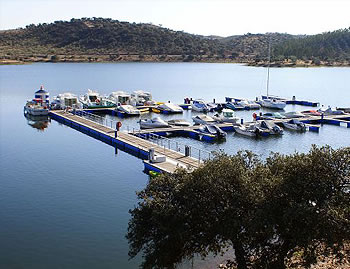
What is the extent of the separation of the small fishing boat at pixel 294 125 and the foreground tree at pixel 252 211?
34061 mm

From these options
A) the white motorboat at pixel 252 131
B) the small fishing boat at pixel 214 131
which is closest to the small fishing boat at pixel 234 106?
the white motorboat at pixel 252 131

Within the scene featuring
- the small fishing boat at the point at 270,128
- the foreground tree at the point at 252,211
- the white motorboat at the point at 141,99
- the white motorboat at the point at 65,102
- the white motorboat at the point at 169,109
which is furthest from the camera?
the white motorboat at the point at 141,99

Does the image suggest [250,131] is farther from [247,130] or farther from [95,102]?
[95,102]

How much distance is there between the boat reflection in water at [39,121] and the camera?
162ft

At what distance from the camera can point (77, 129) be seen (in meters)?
46.5

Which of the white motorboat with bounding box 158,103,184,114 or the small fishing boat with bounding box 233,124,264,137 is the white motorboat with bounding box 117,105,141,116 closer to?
the white motorboat with bounding box 158,103,184,114

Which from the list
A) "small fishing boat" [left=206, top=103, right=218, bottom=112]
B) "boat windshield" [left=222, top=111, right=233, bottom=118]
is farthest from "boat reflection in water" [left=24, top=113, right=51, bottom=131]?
"small fishing boat" [left=206, top=103, right=218, bottom=112]

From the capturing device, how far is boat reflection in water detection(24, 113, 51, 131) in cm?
4942

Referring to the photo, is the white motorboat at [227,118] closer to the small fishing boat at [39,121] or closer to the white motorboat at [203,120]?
the white motorboat at [203,120]

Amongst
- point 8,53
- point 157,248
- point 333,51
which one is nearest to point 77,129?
point 157,248

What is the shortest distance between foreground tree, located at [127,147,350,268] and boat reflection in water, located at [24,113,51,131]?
1462 inches

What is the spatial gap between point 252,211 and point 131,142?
24628mm

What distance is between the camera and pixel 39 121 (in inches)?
2071

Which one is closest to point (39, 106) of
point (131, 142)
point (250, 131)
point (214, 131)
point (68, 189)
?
point (131, 142)
